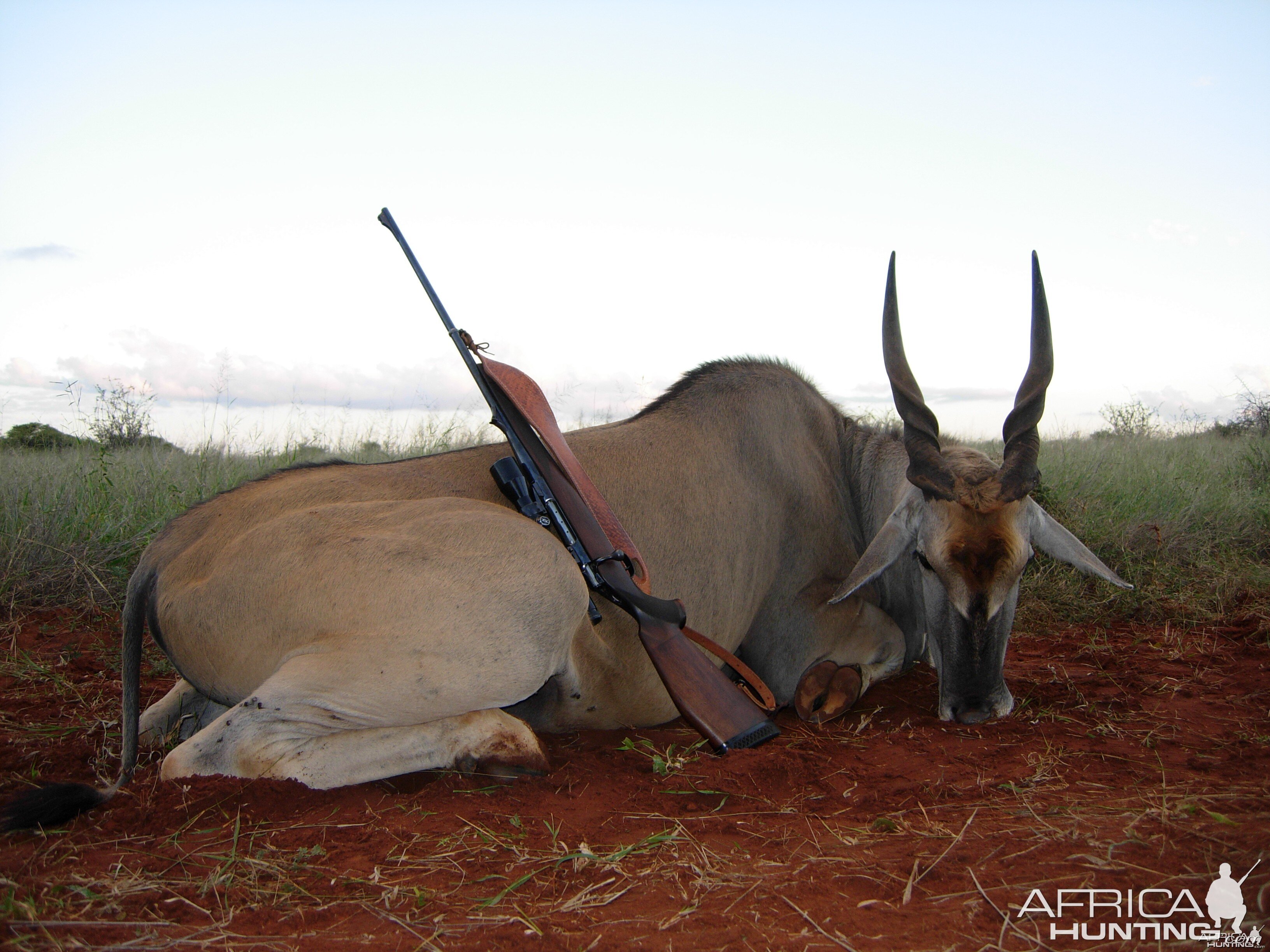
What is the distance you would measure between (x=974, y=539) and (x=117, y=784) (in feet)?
10.2

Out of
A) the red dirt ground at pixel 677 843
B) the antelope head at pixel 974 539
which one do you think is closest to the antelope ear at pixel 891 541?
the antelope head at pixel 974 539

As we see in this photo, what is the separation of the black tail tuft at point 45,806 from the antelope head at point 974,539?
103 inches

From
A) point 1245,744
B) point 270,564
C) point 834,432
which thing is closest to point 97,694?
point 270,564

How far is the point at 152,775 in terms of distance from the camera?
281 centimetres

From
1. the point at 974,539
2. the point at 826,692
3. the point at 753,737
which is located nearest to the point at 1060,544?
the point at 974,539

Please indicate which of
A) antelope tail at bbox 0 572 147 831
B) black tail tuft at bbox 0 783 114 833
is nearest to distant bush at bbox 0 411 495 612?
antelope tail at bbox 0 572 147 831

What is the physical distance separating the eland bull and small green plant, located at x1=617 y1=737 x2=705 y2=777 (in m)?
0.15

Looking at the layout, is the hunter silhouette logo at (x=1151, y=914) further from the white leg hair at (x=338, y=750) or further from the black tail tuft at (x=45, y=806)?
the black tail tuft at (x=45, y=806)

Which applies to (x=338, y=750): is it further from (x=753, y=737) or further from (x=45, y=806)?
(x=753, y=737)

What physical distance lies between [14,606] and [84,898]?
381cm

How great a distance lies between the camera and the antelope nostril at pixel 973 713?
135 inches

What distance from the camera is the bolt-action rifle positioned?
296 centimetres

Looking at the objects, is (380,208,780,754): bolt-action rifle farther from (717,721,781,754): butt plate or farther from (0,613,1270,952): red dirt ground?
(0,613,1270,952): red dirt ground

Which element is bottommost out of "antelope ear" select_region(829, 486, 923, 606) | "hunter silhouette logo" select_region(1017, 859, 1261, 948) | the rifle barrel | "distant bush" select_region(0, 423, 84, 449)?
"distant bush" select_region(0, 423, 84, 449)
